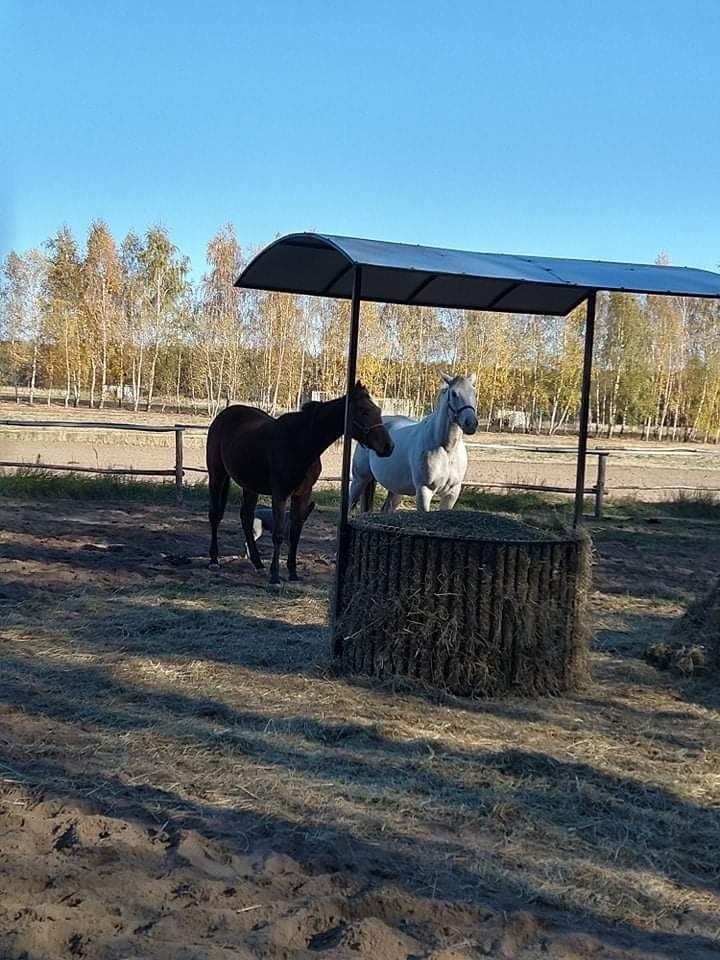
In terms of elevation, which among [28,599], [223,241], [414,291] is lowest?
[28,599]

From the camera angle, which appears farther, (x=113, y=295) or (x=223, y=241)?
(x=223, y=241)

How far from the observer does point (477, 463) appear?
24.2m

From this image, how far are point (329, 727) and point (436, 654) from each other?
0.88 metres

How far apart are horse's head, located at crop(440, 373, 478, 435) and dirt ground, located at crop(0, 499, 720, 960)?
230cm

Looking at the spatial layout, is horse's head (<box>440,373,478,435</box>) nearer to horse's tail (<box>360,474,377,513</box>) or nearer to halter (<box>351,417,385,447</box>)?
halter (<box>351,417,385,447</box>)

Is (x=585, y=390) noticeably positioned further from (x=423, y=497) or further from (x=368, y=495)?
(x=368, y=495)

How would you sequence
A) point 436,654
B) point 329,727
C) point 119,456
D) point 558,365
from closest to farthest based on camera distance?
point 329,727, point 436,654, point 119,456, point 558,365

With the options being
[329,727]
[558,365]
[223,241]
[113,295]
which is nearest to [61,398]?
[113,295]

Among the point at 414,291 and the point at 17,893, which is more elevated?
Result: the point at 414,291

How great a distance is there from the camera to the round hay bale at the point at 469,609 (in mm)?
4832

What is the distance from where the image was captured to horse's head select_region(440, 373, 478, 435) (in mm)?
7711

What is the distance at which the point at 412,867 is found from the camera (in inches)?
111

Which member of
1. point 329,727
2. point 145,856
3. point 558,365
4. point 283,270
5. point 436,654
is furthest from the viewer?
point 558,365

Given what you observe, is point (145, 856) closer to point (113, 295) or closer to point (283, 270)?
point (283, 270)
